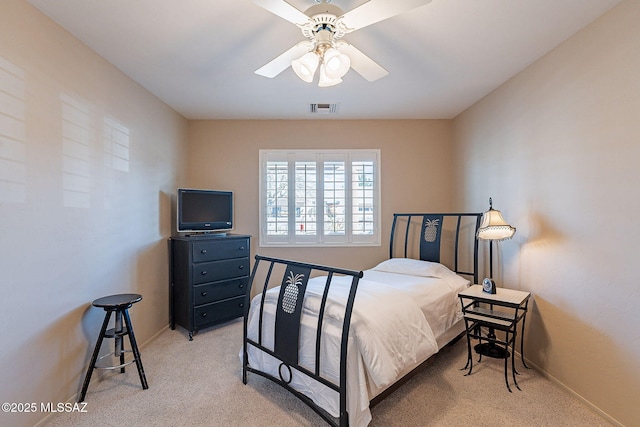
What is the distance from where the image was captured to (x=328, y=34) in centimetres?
165

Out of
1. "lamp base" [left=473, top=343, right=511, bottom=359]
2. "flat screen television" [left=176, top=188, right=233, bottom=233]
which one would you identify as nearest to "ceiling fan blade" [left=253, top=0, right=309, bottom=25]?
"flat screen television" [left=176, top=188, right=233, bottom=233]

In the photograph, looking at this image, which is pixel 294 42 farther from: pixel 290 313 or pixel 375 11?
pixel 290 313

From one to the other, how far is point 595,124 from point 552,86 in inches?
21.3

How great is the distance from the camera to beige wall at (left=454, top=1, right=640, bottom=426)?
1766 millimetres

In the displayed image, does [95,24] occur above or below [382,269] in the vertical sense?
above

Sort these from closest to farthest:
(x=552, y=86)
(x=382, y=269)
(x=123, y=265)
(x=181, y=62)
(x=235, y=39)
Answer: (x=235, y=39) < (x=552, y=86) < (x=181, y=62) < (x=123, y=265) < (x=382, y=269)

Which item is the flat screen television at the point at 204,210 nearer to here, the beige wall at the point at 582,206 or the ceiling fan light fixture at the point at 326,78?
the ceiling fan light fixture at the point at 326,78

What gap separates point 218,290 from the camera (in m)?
3.29

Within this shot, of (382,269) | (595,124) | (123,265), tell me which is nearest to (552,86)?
(595,124)

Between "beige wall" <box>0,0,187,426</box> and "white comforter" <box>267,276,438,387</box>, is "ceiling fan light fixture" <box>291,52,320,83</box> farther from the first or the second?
"beige wall" <box>0,0,187,426</box>

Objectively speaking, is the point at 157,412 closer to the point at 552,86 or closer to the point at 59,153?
the point at 59,153

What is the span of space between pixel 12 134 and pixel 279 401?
2.39 meters

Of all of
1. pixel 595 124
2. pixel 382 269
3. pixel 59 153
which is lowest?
pixel 382 269

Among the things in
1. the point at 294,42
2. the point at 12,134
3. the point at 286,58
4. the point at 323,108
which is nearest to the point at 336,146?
the point at 323,108
